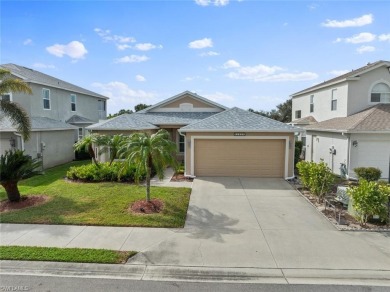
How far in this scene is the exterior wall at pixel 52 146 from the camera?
1753cm

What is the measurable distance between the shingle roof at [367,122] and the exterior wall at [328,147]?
0.56 m

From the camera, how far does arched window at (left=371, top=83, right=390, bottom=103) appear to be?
17375 millimetres

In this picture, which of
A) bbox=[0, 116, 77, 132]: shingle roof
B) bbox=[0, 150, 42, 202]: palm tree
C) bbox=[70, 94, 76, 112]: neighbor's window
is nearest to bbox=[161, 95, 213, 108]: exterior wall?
bbox=[0, 116, 77, 132]: shingle roof

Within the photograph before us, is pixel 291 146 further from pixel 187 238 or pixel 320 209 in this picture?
pixel 187 238

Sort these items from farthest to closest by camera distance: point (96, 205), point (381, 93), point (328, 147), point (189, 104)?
point (189, 104) → point (328, 147) → point (381, 93) → point (96, 205)

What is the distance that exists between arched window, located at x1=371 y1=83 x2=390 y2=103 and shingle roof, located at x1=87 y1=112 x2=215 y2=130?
1162 cm

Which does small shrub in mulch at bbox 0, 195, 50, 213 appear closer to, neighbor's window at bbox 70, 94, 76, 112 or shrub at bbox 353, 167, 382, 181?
shrub at bbox 353, 167, 382, 181

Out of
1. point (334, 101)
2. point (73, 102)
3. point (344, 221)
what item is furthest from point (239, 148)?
point (73, 102)

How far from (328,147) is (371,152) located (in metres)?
3.13

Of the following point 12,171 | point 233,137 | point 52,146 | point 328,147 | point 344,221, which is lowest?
point 344,221

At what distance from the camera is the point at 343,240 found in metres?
7.32

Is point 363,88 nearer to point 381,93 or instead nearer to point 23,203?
point 381,93

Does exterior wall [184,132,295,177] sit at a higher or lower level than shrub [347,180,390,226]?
higher

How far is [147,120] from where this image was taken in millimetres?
19500
